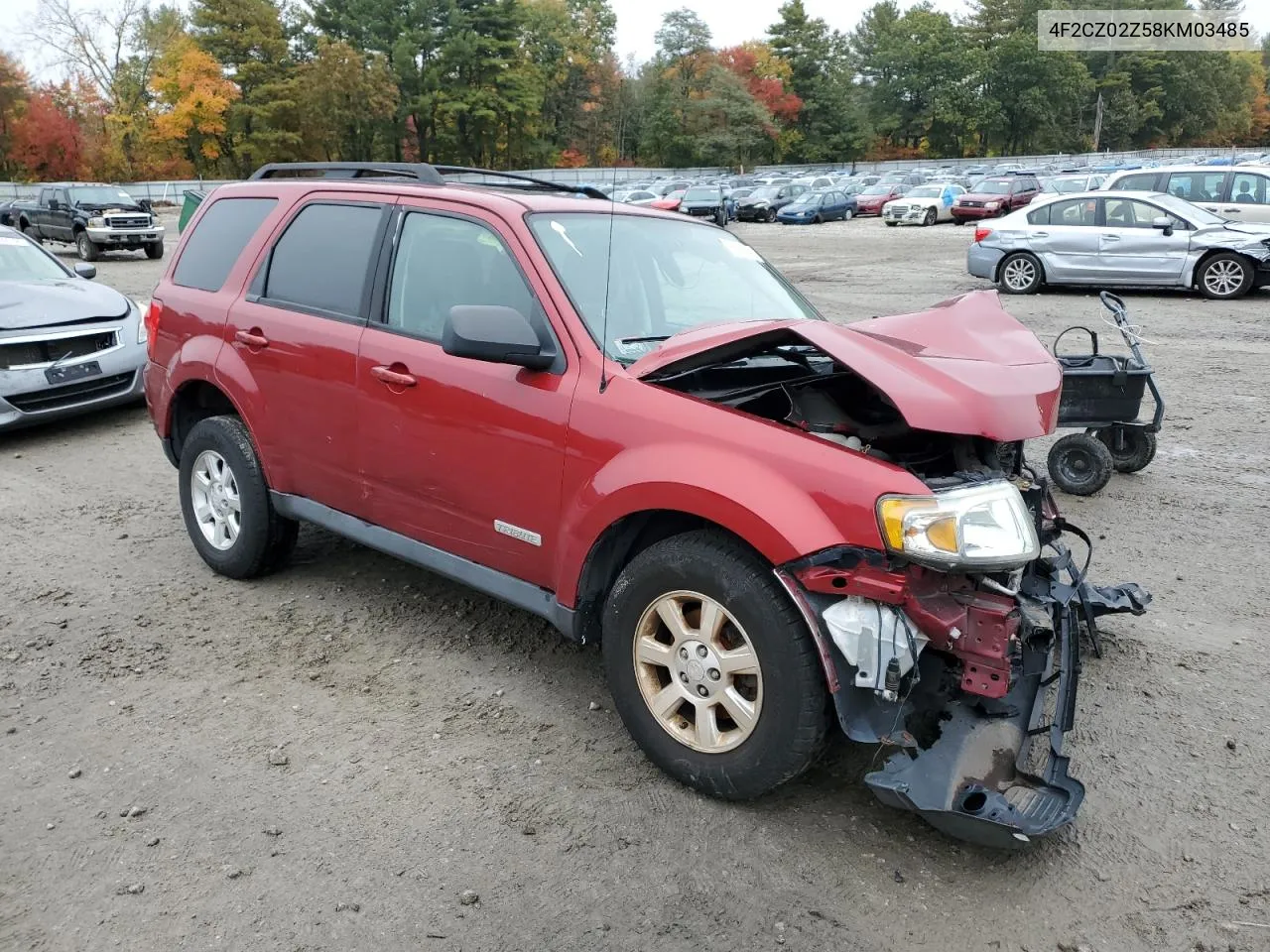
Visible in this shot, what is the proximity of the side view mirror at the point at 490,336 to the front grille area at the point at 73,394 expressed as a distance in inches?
230

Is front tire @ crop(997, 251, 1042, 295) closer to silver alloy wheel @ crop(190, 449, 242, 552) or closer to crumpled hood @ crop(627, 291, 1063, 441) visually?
crumpled hood @ crop(627, 291, 1063, 441)

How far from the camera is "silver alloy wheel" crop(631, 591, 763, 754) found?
2920mm

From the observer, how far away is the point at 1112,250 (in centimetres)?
1468

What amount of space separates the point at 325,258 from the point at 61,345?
467 cm

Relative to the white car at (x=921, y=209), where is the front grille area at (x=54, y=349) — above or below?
below

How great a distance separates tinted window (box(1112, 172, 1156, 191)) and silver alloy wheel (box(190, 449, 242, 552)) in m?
16.6

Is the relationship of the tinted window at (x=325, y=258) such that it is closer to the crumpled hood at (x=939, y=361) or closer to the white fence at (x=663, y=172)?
the crumpled hood at (x=939, y=361)

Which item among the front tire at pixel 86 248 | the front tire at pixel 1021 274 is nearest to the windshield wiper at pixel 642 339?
the front tire at pixel 1021 274

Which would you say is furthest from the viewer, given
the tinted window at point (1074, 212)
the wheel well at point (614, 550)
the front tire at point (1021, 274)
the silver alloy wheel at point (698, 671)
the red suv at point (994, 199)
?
the red suv at point (994, 199)

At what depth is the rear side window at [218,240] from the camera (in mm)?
4723

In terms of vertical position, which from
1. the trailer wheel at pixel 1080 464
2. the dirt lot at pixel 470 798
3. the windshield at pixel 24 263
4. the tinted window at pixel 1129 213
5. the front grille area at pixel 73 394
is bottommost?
the dirt lot at pixel 470 798

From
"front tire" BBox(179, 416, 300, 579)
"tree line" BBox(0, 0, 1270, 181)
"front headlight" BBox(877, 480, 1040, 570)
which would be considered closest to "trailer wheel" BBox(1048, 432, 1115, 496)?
"front headlight" BBox(877, 480, 1040, 570)

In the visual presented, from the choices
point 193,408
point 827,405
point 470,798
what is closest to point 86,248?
point 193,408

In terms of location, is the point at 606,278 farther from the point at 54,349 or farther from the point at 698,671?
the point at 54,349
